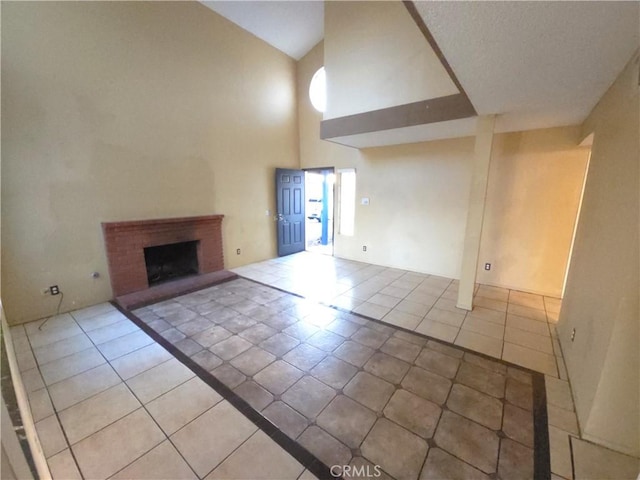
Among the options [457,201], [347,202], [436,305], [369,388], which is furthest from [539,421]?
[347,202]

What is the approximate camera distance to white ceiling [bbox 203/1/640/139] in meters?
1.26

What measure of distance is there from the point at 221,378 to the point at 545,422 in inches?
93.8

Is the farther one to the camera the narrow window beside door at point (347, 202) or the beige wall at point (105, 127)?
the narrow window beside door at point (347, 202)

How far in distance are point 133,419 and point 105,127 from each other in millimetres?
3410

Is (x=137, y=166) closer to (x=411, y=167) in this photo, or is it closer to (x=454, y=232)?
(x=411, y=167)

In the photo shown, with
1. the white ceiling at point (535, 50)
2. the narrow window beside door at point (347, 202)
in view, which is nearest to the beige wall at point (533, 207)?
the white ceiling at point (535, 50)

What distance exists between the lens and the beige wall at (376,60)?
10.5 feet

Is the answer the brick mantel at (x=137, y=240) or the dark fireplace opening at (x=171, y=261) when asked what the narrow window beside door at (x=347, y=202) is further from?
the dark fireplace opening at (x=171, y=261)

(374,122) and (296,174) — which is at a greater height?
(374,122)

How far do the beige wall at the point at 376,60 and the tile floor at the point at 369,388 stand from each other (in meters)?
2.96

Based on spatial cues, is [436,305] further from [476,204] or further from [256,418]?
[256,418]

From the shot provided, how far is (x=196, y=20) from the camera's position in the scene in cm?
396

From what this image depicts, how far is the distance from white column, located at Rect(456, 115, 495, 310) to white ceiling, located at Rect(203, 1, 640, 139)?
0.23m

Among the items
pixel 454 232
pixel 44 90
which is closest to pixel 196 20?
pixel 44 90
